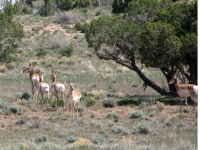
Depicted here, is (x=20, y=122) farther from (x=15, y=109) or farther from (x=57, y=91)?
(x=57, y=91)

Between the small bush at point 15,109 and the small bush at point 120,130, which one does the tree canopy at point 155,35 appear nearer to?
the small bush at point 120,130

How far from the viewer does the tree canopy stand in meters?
19.9

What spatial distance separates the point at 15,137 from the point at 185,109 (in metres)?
6.91

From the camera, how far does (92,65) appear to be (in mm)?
40781

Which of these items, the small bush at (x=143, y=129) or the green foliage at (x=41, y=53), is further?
the green foliage at (x=41, y=53)

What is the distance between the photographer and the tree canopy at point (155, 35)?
19.9m

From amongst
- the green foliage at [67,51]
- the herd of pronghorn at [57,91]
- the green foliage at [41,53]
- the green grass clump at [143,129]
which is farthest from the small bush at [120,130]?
the green foliage at [67,51]

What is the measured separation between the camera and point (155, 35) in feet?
66.2

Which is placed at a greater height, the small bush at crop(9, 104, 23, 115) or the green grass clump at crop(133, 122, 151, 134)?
the small bush at crop(9, 104, 23, 115)

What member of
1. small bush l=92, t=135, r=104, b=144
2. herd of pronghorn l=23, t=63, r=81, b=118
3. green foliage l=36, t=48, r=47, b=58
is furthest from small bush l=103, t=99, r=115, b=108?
green foliage l=36, t=48, r=47, b=58

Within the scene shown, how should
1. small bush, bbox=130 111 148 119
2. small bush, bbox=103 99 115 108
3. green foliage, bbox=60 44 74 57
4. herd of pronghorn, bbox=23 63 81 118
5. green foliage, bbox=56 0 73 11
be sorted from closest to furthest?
herd of pronghorn, bbox=23 63 81 118 < small bush, bbox=130 111 148 119 < small bush, bbox=103 99 115 108 < green foliage, bbox=60 44 74 57 < green foliage, bbox=56 0 73 11

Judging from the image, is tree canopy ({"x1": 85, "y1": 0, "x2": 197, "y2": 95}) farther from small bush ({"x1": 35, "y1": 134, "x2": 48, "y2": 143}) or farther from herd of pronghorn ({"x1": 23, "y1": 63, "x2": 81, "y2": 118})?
small bush ({"x1": 35, "y1": 134, "x2": 48, "y2": 143})

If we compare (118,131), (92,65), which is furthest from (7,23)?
(118,131)

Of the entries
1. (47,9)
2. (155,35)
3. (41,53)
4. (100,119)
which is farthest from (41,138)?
(47,9)
